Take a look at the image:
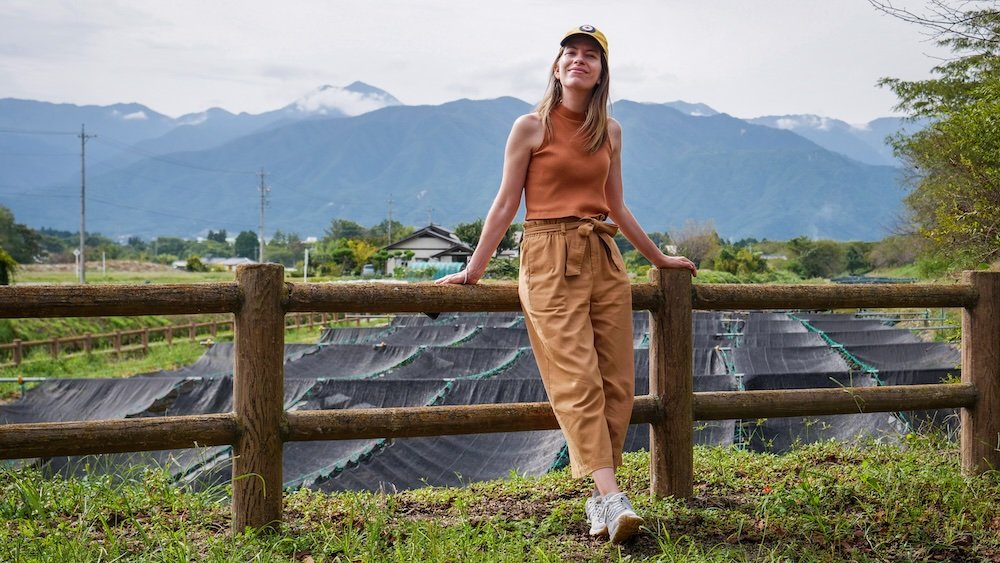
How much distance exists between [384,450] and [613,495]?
18.5ft

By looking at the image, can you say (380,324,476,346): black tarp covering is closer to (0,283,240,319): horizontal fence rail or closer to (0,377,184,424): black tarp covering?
→ (0,377,184,424): black tarp covering

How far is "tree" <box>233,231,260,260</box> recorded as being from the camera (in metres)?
117

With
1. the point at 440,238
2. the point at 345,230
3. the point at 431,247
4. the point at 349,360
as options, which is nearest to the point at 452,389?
the point at 349,360

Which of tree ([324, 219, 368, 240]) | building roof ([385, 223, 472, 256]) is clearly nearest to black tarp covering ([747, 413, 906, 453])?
building roof ([385, 223, 472, 256])

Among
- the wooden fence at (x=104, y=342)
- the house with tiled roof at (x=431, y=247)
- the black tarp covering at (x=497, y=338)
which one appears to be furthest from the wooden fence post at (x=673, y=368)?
the house with tiled roof at (x=431, y=247)

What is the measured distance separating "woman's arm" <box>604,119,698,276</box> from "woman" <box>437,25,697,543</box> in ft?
0.26

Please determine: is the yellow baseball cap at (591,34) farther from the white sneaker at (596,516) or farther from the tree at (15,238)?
the tree at (15,238)

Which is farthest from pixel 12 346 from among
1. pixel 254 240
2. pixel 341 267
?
pixel 254 240

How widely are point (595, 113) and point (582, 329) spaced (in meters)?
0.67

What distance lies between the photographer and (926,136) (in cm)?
2430

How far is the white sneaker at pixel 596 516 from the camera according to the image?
8.86 feet

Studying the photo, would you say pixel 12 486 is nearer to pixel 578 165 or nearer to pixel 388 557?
pixel 388 557

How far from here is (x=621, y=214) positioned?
2986mm

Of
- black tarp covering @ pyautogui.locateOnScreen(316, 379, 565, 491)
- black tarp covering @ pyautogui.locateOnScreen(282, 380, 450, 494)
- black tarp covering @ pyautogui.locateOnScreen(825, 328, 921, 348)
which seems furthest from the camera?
black tarp covering @ pyautogui.locateOnScreen(825, 328, 921, 348)
